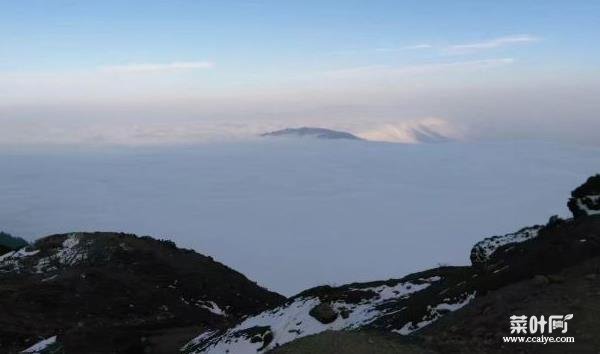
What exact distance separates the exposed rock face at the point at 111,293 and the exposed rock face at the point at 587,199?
105 feet

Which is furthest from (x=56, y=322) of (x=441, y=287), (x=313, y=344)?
(x=313, y=344)

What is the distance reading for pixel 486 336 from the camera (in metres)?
17.7

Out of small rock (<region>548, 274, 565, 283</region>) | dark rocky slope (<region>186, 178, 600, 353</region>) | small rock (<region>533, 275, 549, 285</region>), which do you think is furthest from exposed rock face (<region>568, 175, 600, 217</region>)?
small rock (<region>533, 275, 549, 285</region>)

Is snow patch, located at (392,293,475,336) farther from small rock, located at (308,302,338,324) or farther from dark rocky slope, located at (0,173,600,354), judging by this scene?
small rock, located at (308,302,338,324)

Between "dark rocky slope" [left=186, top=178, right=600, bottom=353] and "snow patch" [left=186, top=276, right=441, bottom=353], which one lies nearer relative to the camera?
"dark rocky slope" [left=186, top=178, right=600, bottom=353]

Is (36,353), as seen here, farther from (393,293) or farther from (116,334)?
(393,293)

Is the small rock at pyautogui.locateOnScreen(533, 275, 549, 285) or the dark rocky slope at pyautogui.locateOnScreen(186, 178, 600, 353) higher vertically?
the small rock at pyautogui.locateOnScreen(533, 275, 549, 285)

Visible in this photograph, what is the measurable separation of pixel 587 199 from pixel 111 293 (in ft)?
196

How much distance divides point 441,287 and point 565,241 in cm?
973

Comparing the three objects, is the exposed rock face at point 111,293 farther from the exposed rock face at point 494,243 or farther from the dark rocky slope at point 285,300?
the exposed rock face at point 494,243

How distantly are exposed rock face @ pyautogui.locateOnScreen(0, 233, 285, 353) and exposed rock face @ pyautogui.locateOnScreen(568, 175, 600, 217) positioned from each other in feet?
105

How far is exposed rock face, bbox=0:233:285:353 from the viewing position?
169ft

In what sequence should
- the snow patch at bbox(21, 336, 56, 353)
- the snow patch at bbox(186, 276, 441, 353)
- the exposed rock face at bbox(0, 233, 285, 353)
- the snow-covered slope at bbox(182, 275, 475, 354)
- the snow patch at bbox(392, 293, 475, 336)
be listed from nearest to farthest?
the snow patch at bbox(392, 293, 475, 336)
the snow-covered slope at bbox(182, 275, 475, 354)
the snow patch at bbox(186, 276, 441, 353)
the snow patch at bbox(21, 336, 56, 353)
the exposed rock face at bbox(0, 233, 285, 353)

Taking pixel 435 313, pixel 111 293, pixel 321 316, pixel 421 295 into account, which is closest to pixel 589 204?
pixel 421 295
